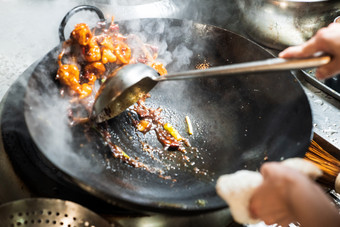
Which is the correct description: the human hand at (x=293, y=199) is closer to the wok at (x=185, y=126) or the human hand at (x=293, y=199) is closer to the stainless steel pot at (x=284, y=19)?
the wok at (x=185, y=126)

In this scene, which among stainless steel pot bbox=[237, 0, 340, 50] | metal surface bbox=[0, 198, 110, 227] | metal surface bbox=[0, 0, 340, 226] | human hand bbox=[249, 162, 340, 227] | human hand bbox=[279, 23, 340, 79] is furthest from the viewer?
stainless steel pot bbox=[237, 0, 340, 50]

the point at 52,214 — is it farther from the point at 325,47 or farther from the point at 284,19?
the point at 284,19

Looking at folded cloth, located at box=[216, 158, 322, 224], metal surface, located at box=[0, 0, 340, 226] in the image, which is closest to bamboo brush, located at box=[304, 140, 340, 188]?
metal surface, located at box=[0, 0, 340, 226]

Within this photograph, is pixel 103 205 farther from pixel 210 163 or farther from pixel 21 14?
pixel 21 14

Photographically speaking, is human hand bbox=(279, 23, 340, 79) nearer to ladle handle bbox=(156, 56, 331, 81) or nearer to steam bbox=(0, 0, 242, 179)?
ladle handle bbox=(156, 56, 331, 81)

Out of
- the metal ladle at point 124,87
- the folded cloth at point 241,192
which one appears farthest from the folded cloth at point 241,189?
the metal ladle at point 124,87

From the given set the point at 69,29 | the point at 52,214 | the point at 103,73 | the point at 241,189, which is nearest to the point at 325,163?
the point at 241,189
